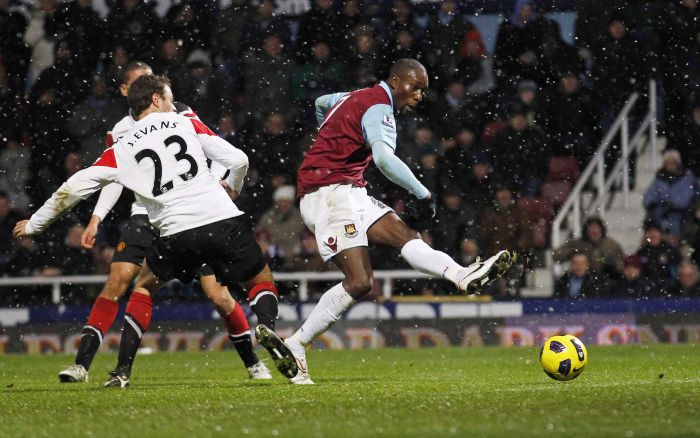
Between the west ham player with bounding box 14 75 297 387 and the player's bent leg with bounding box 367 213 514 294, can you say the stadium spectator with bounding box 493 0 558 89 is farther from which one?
the west ham player with bounding box 14 75 297 387

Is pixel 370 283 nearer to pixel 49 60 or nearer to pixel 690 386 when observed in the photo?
pixel 690 386

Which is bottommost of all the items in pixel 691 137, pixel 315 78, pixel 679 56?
pixel 691 137

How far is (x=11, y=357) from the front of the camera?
13055 mm

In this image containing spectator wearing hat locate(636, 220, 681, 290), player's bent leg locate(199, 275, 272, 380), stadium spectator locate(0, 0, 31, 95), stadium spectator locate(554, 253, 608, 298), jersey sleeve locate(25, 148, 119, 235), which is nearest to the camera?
jersey sleeve locate(25, 148, 119, 235)

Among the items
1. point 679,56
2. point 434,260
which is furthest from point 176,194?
point 679,56

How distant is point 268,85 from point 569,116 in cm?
356

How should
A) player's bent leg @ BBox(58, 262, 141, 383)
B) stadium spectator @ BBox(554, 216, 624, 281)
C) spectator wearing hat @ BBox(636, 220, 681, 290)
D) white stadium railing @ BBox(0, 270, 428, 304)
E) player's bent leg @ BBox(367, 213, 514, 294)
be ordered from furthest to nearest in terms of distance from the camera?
1. spectator wearing hat @ BBox(636, 220, 681, 290)
2. stadium spectator @ BBox(554, 216, 624, 281)
3. white stadium railing @ BBox(0, 270, 428, 304)
4. player's bent leg @ BBox(58, 262, 141, 383)
5. player's bent leg @ BBox(367, 213, 514, 294)

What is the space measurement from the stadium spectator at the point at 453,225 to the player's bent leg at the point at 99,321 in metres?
6.33

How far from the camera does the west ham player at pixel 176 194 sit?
24.7ft

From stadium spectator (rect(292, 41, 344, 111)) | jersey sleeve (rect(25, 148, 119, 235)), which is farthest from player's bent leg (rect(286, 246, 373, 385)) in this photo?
stadium spectator (rect(292, 41, 344, 111))

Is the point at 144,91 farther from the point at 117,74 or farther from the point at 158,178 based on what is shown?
the point at 117,74

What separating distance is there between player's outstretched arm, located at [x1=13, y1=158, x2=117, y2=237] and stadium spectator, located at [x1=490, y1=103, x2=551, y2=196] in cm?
810

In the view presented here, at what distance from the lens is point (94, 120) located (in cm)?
1485

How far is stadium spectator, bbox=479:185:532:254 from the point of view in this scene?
1433 cm
